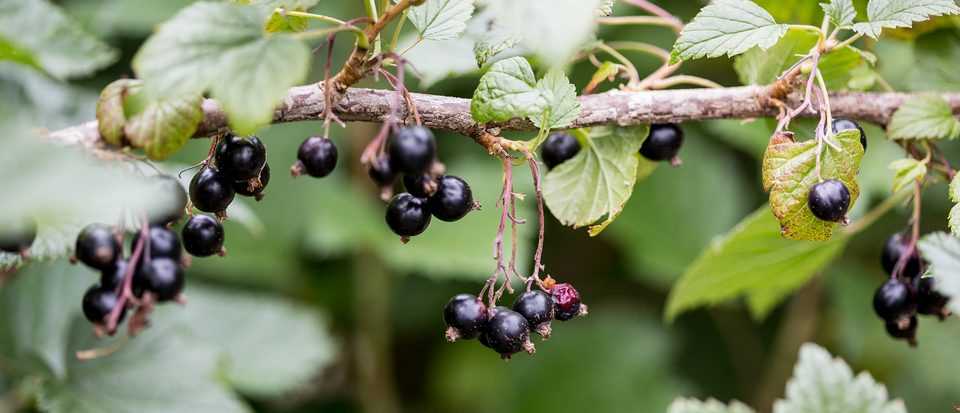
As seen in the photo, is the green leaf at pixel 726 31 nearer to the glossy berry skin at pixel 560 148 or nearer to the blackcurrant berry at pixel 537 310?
the glossy berry skin at pixel 560 148

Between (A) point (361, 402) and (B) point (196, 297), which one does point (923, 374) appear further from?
(B) point (196, 297)

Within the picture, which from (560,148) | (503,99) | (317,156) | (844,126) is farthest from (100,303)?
(844,126)

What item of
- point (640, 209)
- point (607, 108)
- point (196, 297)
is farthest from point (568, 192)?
point (640, 209)

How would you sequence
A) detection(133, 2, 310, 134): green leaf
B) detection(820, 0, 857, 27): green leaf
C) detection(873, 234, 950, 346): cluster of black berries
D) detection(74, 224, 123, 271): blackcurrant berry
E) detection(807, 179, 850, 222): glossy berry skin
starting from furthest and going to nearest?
detection(873, 234, 950, 346): cluster of black berries
detection(820, 0, 857, 27): green leaf
detection(807, 179, 850, 222): glossy berry skin
detection(74, 224, 123, 271): blackcurrant berry
detection(133, 2, 310, 134): green leaf

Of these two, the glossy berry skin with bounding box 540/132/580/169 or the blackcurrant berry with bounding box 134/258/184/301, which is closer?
the blackcurrant berry with bounding box 134/258/184/301

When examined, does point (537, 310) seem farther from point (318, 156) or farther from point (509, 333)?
point (318, 156)

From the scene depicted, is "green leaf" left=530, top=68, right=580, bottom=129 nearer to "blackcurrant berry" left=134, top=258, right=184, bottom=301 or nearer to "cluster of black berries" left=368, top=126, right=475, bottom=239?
"cluster of black berries" left=368, top=126, right=475, bottom=239

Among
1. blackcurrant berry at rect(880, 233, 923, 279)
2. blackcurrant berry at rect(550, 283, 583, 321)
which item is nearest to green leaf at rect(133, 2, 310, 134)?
blackcurrant berry at rect(550, 283, 583, 321)
